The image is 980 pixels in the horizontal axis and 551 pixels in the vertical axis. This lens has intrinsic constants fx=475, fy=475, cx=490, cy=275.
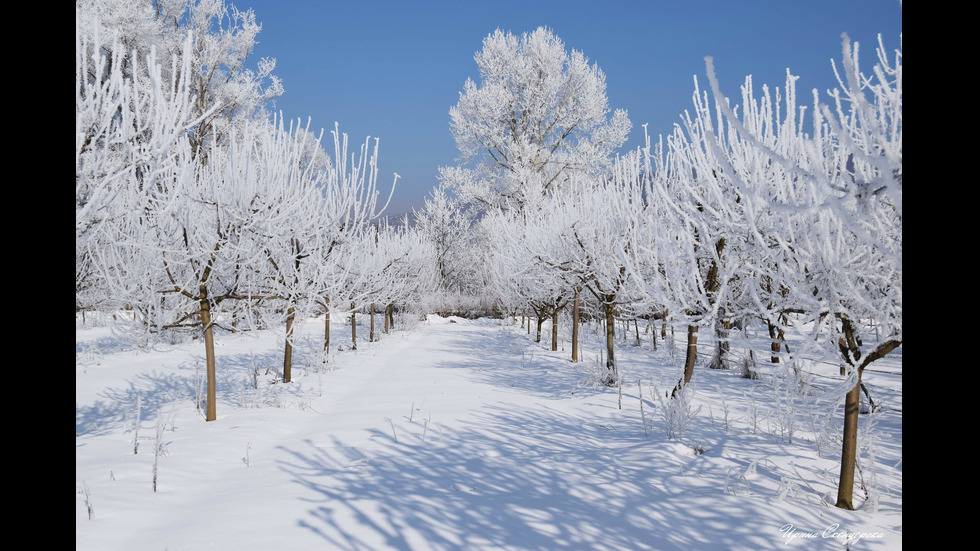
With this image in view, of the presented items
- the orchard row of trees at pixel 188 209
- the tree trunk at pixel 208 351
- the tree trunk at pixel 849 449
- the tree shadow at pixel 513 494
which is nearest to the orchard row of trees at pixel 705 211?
Answer: the tree trunk at pixel 849 449

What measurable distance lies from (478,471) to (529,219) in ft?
24.3

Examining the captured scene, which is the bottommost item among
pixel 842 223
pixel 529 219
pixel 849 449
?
pixel 849 449

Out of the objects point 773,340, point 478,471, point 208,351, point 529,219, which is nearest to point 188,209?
point 208,351

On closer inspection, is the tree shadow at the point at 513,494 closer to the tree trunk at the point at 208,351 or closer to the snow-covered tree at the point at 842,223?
the snow-covered tree at the point at 842,223

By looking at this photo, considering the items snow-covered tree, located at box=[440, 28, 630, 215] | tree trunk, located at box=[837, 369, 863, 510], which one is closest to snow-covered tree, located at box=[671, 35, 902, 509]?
tree trunk, located at box=[837, 369, 863, 510]

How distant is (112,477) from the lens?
3.81 m

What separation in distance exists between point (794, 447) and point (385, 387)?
6.10 m

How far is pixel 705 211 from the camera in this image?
557cm

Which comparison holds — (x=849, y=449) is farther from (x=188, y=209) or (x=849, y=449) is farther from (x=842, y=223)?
(x=188, y=209)

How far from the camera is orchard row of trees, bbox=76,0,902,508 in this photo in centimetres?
235

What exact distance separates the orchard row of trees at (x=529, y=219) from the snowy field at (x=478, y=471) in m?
0.57
